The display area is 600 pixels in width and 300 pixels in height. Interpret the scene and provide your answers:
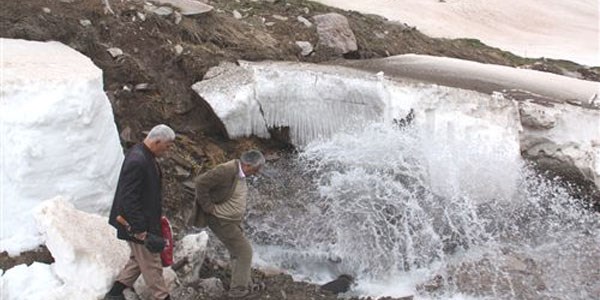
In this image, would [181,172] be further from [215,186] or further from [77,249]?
[77,249]

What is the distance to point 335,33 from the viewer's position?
9.90m

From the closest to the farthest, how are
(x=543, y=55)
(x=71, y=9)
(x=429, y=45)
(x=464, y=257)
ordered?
(x=464, y=257) → (x=71, y=9) → (x=429, y=45) → (x=543, y=55)

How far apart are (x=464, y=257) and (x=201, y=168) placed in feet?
9.49

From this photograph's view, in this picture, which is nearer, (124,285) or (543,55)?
(124,285)

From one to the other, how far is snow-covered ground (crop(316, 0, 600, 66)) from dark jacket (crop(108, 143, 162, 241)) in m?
10.4

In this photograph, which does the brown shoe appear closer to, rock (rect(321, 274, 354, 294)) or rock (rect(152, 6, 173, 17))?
rock (rect(321, 274, 354, 294))

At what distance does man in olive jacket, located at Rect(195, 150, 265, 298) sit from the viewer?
5.02 metres

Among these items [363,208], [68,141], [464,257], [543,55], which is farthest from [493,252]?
[543,55]

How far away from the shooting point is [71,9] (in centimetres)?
785

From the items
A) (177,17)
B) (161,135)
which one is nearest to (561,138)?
(177,17)

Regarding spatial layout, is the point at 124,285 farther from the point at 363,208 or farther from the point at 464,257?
the point at 464,257

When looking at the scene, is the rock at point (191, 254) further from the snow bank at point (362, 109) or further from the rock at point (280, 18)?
the rock at point (280, 18)

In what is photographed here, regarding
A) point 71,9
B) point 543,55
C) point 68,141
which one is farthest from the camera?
point 543,55

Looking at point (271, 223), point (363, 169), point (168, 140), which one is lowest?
point (271, 223)
